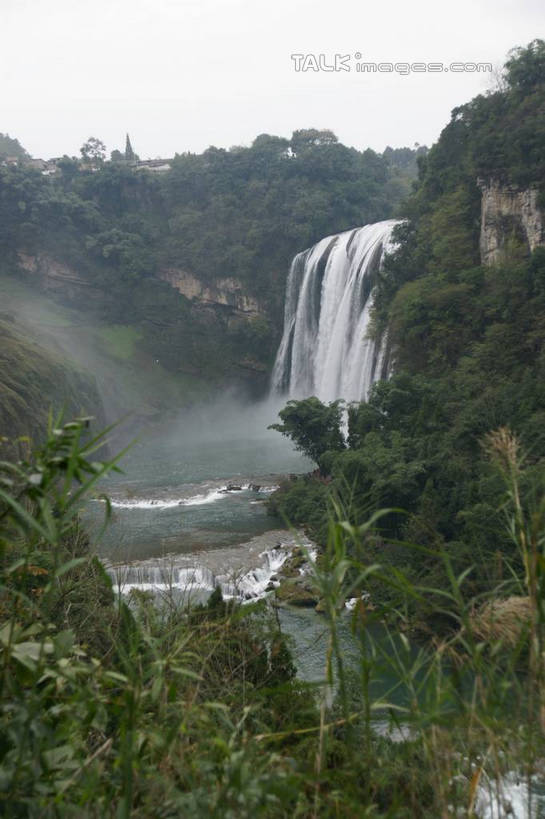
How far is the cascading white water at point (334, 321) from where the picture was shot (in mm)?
31594

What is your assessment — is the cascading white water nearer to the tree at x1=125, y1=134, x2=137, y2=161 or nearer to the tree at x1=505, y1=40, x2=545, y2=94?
the tree at x1=505, y1=40, x2=545, y2=94

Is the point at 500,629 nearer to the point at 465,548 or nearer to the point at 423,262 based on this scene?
the point at 465,548

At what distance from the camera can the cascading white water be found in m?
31.6

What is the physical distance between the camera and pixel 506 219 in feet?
82.0

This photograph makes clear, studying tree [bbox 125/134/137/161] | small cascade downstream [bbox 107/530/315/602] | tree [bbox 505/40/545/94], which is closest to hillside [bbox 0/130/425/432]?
tree [bbox 125/134/137/161]

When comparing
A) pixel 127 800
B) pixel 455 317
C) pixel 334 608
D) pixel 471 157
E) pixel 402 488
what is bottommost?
pixel 402 488

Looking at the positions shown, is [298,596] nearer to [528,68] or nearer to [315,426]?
[315,426]

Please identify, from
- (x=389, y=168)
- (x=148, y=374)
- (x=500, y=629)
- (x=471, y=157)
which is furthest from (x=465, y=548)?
(x=389, y=168)

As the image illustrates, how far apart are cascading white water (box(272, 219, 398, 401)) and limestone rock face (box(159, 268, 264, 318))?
4.92 metres

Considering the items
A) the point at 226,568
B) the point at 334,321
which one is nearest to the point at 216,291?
the point at 334,321

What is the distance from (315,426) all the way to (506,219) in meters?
9.55

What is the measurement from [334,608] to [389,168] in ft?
188

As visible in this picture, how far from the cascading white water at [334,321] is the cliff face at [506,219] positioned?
5584 mm

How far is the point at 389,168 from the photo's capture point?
56188 mm
